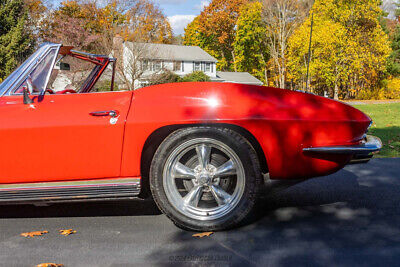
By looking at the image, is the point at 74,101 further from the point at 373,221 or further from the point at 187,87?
the point at 373,221

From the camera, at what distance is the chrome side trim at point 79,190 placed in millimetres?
3023

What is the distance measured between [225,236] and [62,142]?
142 cm

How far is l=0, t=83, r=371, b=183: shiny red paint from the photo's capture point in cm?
300

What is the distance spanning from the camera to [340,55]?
116 feet

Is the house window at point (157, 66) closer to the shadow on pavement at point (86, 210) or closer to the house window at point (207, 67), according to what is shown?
the shadow on pavement at point (86, 210)

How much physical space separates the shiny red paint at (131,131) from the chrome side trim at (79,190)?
46mm

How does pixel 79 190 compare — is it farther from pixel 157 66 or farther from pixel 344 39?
pixel 344 39

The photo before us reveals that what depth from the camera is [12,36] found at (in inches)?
1459

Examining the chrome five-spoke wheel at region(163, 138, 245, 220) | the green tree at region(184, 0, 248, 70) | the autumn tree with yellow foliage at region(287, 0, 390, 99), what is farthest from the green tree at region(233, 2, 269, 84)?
the chrome five-spoke wheel at region(163, 138, 245, 220)

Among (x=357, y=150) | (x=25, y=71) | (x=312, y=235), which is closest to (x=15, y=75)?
(x=25, y=71)

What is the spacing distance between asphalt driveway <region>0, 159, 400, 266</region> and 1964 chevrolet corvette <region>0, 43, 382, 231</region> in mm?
286

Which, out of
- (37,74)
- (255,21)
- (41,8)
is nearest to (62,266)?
(37,74)

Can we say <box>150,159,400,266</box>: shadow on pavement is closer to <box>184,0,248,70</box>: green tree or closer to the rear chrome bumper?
the rear chrome bumper

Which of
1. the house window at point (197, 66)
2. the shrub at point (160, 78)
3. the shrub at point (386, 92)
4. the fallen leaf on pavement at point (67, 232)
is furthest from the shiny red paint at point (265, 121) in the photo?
the house window at point (197, 66)
